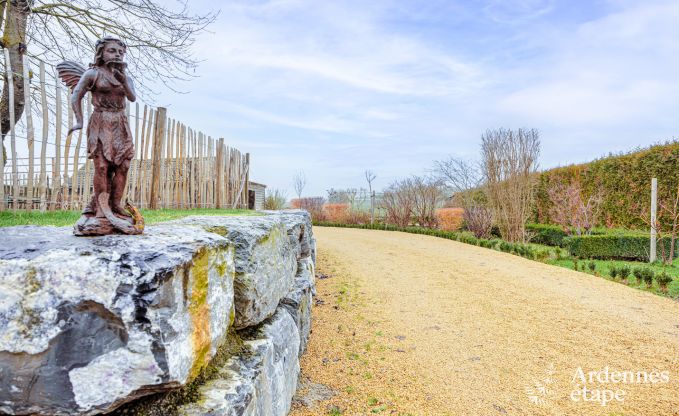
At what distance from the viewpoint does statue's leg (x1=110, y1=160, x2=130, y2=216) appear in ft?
5.48

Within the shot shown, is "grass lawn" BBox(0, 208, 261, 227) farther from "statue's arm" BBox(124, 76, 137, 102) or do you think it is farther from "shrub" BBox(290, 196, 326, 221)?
"shrub" BBox(290, 196, 326, 221)

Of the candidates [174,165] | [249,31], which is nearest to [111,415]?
[249,31]

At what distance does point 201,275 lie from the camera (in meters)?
1.54

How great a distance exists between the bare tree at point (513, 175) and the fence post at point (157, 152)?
10033 millimetres

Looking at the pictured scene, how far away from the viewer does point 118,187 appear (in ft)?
5.57

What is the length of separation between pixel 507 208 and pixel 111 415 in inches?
491

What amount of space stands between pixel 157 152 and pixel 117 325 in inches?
245

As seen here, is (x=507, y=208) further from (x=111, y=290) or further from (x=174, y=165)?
(x=111, y=290)

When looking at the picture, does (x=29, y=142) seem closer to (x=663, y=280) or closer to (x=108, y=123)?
(x=108, y=123)

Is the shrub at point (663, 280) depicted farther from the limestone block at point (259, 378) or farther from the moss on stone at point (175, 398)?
the moss on stone at point (175, 398)

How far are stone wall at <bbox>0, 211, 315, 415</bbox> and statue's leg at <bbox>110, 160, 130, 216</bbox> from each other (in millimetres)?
190

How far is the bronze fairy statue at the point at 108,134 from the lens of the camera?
1609 mm

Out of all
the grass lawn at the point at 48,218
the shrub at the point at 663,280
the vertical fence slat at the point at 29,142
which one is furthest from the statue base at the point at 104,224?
the shrub at the point at 663,280

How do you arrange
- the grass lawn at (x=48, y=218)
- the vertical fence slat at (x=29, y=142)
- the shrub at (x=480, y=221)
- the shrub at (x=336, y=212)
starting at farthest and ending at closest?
the shrub at (x=336, y=212) < the shrub at (x=480, y=221) < the vertical fence slat at (x=29, y=142) < the grass lawn at (x=48, y=218)
